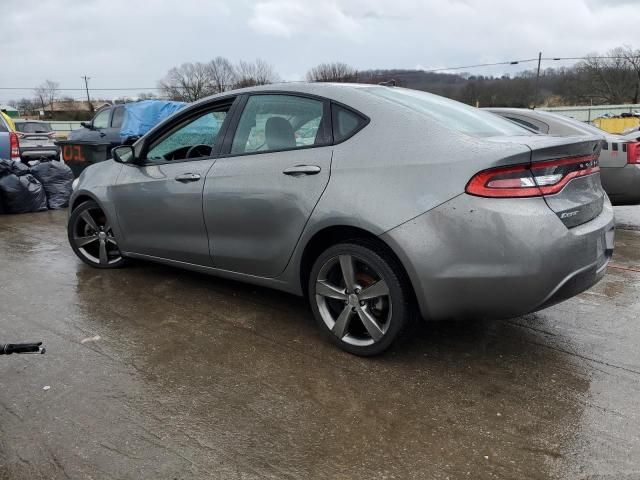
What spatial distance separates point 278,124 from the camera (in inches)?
137

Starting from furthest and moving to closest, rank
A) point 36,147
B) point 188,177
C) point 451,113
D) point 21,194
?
point 36,147 → point 21,194 → point 188,177 → point 451,113

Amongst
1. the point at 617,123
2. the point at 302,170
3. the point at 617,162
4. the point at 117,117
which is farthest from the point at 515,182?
the point at 617,123

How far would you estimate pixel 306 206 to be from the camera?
10.3 feet

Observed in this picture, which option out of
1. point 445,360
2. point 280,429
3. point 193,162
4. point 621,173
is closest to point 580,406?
point 445,360

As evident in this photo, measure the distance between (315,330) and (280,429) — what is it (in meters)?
1.14

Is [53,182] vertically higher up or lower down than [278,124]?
lower down

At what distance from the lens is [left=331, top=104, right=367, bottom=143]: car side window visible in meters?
3.09

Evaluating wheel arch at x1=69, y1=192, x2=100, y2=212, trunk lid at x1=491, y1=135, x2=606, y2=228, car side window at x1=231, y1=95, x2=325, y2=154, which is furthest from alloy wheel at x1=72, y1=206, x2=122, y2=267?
trunk lid at x1=491, y1=135, x2=606, y2=228

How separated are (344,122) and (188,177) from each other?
4.31 ft

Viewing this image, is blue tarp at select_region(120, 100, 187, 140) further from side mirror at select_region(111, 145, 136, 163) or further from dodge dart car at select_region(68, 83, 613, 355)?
dodge dart car at select_region(68, 83, 613, 355)

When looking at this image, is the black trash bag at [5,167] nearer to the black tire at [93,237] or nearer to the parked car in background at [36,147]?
the black tire at [93,237]

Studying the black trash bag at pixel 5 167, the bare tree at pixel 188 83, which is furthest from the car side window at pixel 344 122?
the bare tree at pixel 188 83

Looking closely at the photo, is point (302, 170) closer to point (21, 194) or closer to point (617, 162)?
point (617, 162)

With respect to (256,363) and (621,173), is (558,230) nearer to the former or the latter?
(256,363)
